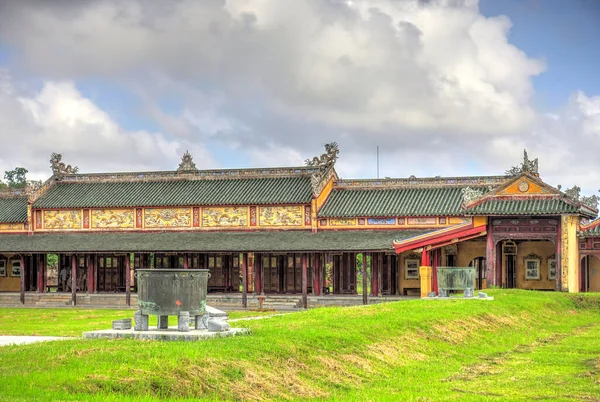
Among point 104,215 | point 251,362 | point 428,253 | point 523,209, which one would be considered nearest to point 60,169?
point 104,215

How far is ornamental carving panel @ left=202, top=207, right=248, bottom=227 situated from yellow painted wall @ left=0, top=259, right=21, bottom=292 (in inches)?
528

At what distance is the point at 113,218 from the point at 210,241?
823 cm

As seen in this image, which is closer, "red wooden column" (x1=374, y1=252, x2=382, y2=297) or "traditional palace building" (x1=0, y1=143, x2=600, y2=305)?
"traditional palace building" (x1=0, y1=143, x2=600, y2=305)

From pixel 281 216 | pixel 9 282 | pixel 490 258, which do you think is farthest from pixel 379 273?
pixel 9 282

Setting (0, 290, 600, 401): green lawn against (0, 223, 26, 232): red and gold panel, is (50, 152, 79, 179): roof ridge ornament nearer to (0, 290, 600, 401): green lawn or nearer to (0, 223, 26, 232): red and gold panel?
(0, 223, 26, 232): red and gold panel

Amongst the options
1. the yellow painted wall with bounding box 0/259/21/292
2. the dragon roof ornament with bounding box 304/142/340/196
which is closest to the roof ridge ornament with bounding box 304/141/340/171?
the dragon roof ornament with bounding box 304/142/340/196

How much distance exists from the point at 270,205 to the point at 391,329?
32.8 meters

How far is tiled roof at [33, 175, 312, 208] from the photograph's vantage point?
5634 centimetres

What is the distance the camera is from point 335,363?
740 inches

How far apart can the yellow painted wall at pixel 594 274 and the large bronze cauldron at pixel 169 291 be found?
37335 mm

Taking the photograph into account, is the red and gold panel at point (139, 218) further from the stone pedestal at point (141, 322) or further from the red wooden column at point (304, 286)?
the stone pedestal at point (141, 322)

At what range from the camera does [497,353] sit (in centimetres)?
2470

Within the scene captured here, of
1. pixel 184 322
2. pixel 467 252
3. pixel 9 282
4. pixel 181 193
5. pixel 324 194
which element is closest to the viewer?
pixel 184 322

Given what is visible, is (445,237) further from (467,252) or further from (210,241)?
(210,241)
